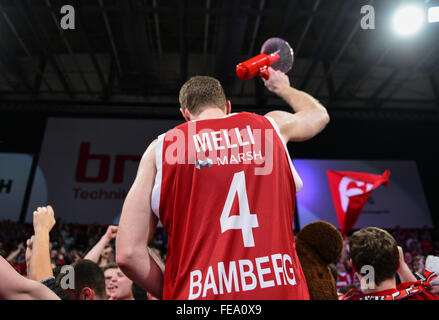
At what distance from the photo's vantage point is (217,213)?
1040 millimetres

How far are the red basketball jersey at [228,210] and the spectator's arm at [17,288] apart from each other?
0.36m

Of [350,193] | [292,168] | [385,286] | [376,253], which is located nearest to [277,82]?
[292,168]

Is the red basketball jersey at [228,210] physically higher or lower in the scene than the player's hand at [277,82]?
lower

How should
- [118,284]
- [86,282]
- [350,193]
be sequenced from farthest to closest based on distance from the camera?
[350,193]
[118,284]
[86,282]

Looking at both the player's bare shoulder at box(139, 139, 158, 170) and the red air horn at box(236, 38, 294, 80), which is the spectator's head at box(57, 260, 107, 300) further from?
the red air horn at box(236, 38, 294, 80)

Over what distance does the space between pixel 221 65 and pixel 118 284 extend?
6027 millimetres

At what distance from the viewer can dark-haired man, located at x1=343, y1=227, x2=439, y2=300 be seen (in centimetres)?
165

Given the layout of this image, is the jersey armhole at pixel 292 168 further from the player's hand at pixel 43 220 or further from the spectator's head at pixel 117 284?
the spectator's head at pixel 117 284

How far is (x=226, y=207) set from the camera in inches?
41.3

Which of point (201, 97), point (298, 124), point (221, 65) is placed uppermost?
point (221, 65)

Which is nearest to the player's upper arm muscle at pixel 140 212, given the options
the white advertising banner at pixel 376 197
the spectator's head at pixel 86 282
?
the spectator's head at pixel 86 282

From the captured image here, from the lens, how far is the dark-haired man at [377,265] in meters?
1.65

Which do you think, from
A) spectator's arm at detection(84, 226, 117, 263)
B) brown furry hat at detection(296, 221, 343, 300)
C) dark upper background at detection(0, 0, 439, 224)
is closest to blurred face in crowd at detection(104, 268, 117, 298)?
spectator's arm at detection(84, 226, 117, 263)

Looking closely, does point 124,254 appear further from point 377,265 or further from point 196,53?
point 196,53
